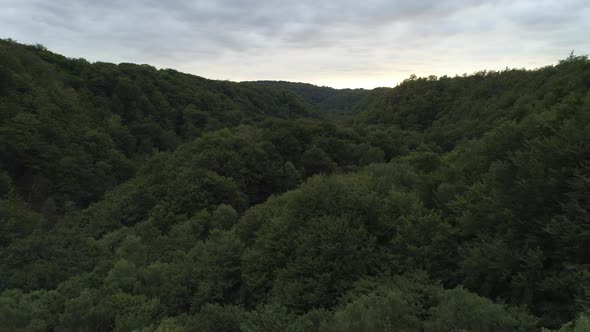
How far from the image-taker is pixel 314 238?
677 inches

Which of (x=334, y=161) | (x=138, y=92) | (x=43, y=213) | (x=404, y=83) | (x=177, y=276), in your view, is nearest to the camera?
(x=177, y=276)

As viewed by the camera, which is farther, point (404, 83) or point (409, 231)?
point (404, 83)

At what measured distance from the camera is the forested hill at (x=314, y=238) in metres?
12.3

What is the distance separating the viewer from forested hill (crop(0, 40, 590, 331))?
A: 40.5 ft

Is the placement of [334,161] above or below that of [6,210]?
above

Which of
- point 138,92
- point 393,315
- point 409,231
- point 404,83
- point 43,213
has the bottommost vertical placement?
point 43,213

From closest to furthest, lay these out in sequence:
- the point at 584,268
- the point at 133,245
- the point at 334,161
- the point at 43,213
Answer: the point at 584,268, the point at 133,245, the point at 43,213, the point at 334,161

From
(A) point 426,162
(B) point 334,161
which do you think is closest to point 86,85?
(B) point 334,161

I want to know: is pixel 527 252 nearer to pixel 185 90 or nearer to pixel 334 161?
pixel 334 161

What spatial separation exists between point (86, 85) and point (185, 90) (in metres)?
29.8

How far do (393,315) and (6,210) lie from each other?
37.4 metres

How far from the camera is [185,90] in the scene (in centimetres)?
10988

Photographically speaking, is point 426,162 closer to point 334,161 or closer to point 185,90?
point 334,161

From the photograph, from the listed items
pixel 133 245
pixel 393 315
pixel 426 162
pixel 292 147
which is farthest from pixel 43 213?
pixel 393 315
